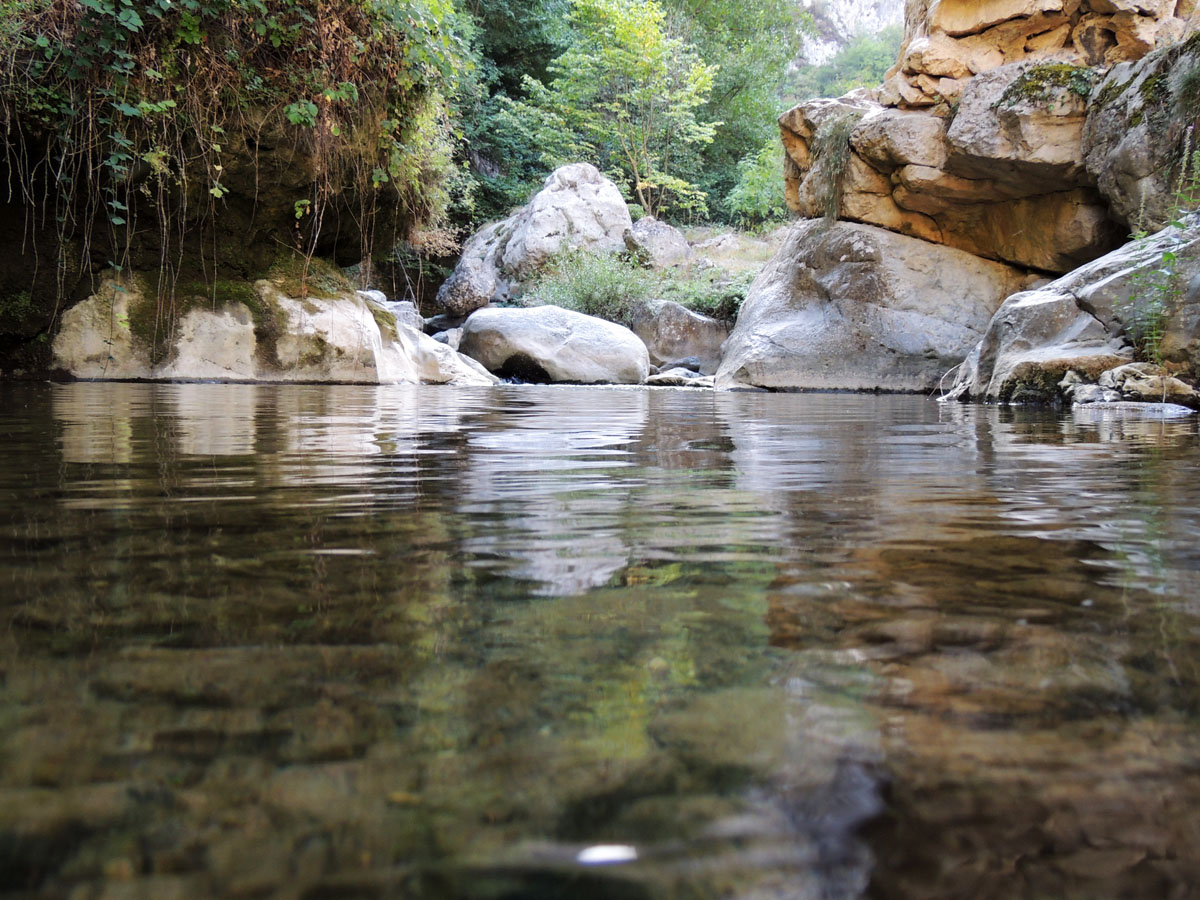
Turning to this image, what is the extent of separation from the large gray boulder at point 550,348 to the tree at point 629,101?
38.6ft

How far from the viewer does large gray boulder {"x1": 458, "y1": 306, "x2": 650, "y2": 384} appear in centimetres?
1130

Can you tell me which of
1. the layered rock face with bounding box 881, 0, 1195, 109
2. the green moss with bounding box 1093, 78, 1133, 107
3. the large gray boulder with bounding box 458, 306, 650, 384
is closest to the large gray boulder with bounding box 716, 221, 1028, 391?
the large gray boulder with bounding box 458, 306, 650, 384

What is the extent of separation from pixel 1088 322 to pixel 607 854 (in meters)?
7.39

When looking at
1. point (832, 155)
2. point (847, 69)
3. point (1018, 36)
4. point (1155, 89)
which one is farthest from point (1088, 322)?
point (847, 69)

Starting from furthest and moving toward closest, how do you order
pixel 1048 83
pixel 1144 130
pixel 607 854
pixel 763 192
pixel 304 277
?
pixel 763 192 < pixel 1048 83 < pixel 1144 130 < pixel 304 277 < pixel 607 854

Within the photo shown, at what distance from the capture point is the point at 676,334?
15484 millimetres

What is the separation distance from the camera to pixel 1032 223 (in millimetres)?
10797

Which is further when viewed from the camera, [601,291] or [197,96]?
[601,291]

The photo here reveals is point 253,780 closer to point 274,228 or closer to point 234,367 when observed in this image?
point 234,367

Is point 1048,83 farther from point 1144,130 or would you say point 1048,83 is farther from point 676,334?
point 676,334

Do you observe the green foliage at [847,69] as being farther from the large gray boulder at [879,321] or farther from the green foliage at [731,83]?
the large gray boulder at [879,321]

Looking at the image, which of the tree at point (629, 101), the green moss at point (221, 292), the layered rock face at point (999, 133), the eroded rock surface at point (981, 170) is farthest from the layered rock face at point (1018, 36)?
the tree at point (629, 101)

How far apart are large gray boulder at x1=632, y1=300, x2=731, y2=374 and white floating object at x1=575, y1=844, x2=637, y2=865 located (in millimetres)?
15079

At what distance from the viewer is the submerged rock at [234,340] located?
23.0 ft
